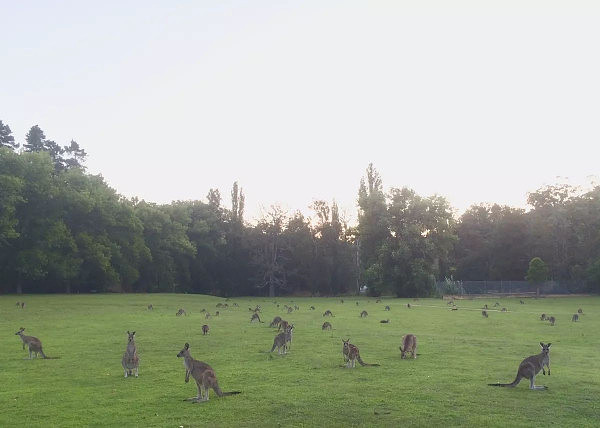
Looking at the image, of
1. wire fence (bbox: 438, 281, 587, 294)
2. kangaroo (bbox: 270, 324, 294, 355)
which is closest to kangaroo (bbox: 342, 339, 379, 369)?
kangaroo (bbox: 270, 324, 294, 355)

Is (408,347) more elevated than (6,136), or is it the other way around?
(6,136)

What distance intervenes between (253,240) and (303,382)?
76477 millimetres

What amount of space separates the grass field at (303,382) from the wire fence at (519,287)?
2075 inches

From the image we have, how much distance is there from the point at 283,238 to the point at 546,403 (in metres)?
79.0

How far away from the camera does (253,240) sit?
90.1 m

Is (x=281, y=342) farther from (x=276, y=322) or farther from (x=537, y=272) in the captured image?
(x=537, y=272)

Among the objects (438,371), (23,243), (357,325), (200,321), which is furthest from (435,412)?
(23,243)

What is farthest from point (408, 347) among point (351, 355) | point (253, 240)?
point (253, 240)

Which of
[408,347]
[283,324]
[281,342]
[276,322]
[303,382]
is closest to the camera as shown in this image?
[303,382]

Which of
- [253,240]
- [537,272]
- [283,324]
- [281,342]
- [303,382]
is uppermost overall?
[253,240]

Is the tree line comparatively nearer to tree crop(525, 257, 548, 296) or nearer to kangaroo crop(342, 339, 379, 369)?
tree crop(525, 257, 548, 296)

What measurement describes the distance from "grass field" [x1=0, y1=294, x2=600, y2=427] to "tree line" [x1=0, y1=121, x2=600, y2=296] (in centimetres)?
3462

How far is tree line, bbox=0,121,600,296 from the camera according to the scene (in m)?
57.1

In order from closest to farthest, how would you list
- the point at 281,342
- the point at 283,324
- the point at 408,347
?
the point at 408,347, the point at 281,342, the point at 283,324
